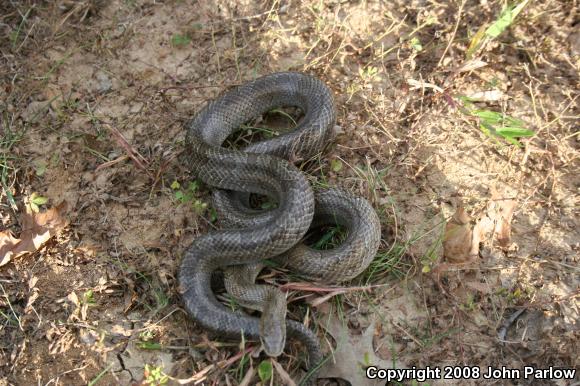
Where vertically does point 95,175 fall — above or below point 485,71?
below

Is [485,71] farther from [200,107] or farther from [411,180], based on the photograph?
[200,107]

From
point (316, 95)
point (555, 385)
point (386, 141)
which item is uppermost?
point (316, 95)

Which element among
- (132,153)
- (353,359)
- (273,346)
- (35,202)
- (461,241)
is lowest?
(353,359)

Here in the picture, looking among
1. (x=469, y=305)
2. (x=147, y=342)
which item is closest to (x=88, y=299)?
(x=147, y=342)

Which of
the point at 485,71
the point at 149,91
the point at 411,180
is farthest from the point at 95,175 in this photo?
the point at 485,71

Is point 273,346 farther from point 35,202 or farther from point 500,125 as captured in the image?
point 500,125

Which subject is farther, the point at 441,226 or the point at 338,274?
the point at 441,226

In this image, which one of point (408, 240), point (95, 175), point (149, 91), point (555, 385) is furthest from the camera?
point (149, 91)

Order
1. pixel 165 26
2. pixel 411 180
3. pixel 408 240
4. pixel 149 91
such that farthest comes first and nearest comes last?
pixel 165 26 < pixel 149 91 < pixel 411 180 < pixel 408 240

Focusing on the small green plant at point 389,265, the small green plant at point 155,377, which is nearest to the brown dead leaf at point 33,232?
the small green plant at point 155,377
